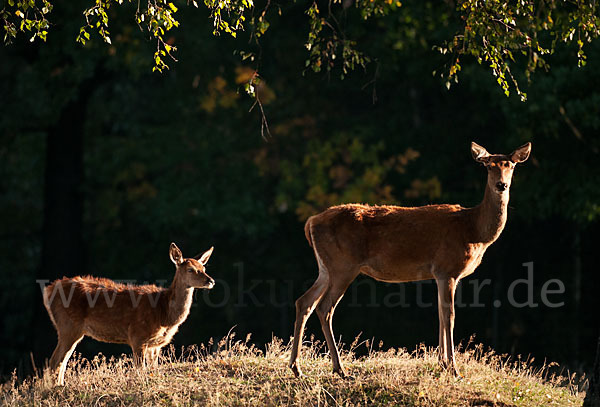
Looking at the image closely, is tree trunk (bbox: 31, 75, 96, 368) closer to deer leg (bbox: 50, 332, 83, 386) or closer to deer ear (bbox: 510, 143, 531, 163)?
deer leg (bbox: 50, 332, 83, 386)

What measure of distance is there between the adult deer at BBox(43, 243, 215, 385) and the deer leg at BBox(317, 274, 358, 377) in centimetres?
183

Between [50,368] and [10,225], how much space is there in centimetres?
1254

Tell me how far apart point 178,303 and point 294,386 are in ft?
7.65

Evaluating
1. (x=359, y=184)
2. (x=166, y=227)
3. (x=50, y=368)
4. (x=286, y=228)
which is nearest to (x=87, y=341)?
(x=166, y=227)

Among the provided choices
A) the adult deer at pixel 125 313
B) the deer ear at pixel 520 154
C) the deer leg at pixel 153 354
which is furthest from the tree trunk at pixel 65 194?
the deer ear at pixel 520 154

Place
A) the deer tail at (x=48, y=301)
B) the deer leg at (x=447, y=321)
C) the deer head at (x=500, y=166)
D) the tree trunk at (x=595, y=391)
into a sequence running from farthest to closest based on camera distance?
the deer tail at (x=48, y=301), the deer leg at (x=447, y=321), the deer head at (x=500, y=166), the tree trunk at (x=595, y=391)

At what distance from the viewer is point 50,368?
11492 millimetres

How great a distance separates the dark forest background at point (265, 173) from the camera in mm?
18797

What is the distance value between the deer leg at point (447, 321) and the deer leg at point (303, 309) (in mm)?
1384

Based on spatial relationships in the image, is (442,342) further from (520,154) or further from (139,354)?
(139,354)

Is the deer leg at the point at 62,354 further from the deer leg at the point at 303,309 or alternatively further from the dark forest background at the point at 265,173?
the dark forest background at the point at 265,173

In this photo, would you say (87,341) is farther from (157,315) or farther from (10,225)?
(157,315)

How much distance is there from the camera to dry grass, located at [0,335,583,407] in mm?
9883

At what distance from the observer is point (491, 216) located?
10.5 meters
